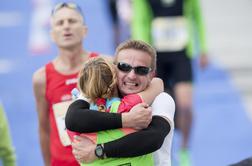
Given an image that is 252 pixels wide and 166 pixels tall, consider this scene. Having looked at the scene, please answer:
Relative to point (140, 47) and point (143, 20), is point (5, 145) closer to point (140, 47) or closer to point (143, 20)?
point (140, 47)

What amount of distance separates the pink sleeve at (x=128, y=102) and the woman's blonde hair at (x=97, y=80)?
74 millimetres

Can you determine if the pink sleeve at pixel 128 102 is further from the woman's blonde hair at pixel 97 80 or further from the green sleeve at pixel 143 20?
the green sleeve at pixel 143 20

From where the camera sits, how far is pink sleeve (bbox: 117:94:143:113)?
123 inches

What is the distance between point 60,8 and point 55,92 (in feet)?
1.98

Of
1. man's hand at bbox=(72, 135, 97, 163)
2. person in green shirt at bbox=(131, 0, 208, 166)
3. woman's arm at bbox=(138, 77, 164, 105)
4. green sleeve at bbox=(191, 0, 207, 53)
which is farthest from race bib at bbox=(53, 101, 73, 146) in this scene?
green sleeve at bbox=(191, 0, 207, 53)

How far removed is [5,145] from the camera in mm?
4074

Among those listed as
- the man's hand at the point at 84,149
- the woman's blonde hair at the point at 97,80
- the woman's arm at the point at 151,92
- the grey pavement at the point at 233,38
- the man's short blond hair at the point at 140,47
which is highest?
the man's short blond hair at the point at 140,47

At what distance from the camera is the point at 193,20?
738 centimetres

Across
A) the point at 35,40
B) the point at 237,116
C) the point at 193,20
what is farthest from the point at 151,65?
the point at 35,40

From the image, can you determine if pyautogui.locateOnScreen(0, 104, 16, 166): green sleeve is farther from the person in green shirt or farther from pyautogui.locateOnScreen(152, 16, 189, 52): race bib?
pyautogui.locateOnScreen(152, 16, 189, 52): race bib

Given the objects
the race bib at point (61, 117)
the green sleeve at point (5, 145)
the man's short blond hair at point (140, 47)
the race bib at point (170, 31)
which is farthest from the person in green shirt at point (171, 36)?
the man's short blond hair at point (140, 47)

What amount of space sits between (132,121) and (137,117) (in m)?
0.03

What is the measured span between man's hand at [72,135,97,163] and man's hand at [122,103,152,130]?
0.19 meters

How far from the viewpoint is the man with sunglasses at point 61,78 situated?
4.56 meters
